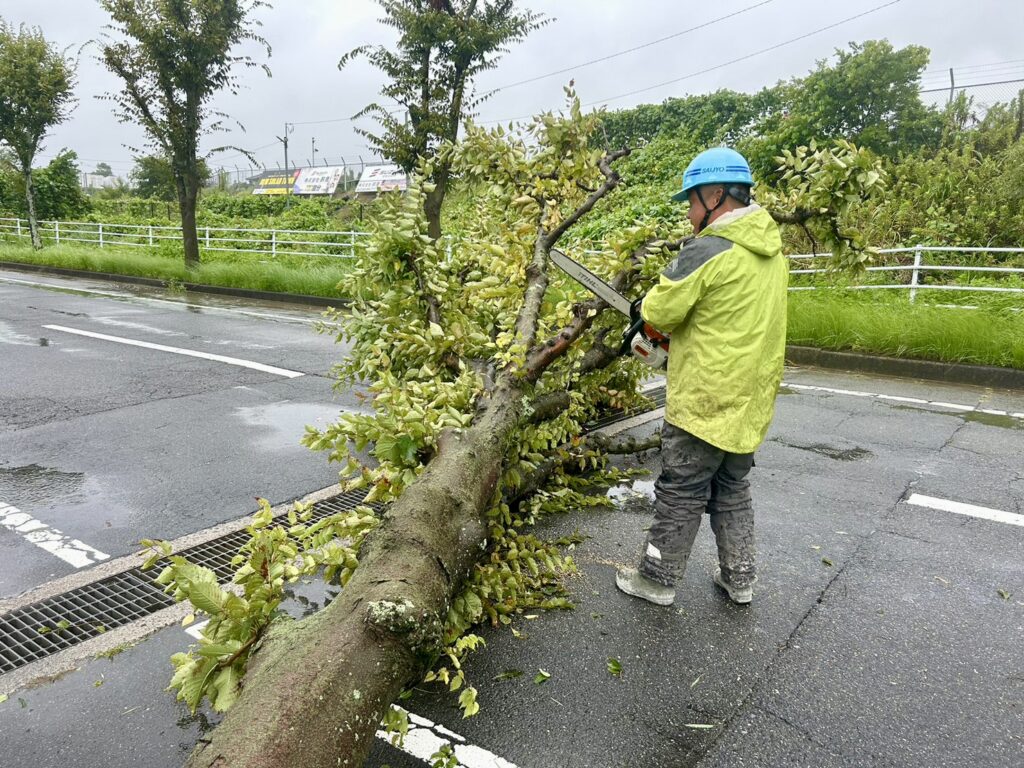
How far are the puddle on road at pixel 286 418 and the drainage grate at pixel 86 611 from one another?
174 centimetres

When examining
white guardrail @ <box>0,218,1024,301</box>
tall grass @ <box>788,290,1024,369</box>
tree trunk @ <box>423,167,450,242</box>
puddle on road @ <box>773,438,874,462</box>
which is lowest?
puddle on road @ <box>773,438,874,462</box>

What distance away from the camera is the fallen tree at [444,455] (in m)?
1.79

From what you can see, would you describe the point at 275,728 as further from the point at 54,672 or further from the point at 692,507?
the point at 692,507

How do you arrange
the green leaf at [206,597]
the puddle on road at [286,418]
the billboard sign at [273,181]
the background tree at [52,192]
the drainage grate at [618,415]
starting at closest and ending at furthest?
the green leaf at [206,597], the puddle on road at [286,418], the drainage grate at [618,415], the background tree at [52,192], the billboard sign at [273,181]

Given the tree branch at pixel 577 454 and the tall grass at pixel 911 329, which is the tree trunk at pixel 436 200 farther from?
the tree branch at pixel 577 454

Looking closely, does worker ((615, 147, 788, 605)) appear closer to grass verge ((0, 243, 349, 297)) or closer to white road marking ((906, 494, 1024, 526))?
white road marking ((906, 494, 1024, 526))

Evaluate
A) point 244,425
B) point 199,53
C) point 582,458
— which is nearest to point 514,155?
point 582,458

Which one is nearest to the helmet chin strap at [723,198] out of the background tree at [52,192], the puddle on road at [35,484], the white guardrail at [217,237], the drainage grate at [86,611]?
the drainage grate at [86,611]

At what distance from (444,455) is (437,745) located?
101 cm

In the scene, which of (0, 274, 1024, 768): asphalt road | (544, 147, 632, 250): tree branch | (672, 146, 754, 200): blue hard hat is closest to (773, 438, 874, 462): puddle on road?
(0, 274, 1024, 768): asphalt road

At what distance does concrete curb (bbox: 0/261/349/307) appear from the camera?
14094mm

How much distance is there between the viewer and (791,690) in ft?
8.12

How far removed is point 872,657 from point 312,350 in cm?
740

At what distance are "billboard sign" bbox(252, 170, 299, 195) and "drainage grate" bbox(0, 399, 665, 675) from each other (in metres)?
43.8
